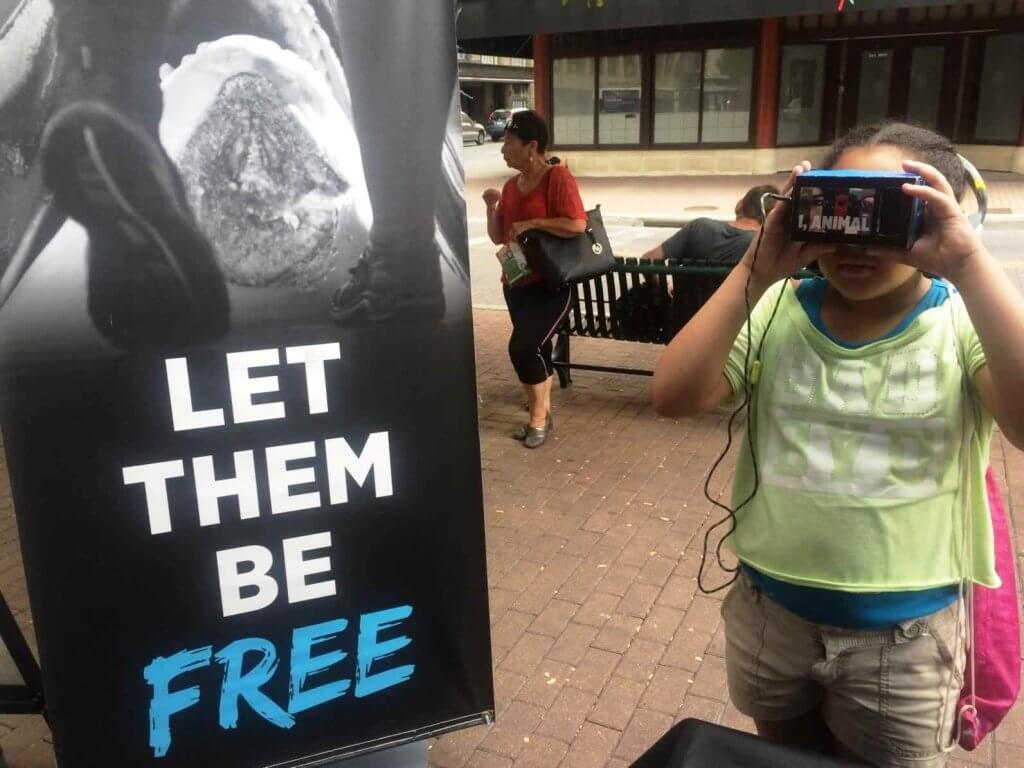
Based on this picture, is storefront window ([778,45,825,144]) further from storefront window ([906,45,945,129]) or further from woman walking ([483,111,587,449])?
woman walking ([483,111,587,449])

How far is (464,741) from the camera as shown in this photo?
2783 millimetres

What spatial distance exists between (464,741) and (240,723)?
837mm

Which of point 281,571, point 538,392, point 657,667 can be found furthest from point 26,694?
point 538,392

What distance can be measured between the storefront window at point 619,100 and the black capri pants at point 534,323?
16590mm

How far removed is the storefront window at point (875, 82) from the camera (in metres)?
18.8

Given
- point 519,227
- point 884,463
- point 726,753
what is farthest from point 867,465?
point 519,227

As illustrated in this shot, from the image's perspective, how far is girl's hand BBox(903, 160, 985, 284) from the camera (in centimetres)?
134

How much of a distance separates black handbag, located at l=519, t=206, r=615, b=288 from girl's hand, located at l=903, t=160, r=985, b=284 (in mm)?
3396

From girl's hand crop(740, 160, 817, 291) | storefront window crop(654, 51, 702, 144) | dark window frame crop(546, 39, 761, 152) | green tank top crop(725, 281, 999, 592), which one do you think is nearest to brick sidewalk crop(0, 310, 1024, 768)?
green tank top crop(725, 281, 999, 592)

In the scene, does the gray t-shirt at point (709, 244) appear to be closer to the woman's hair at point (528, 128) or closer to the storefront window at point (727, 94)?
the woman's hair at point (528, 128)

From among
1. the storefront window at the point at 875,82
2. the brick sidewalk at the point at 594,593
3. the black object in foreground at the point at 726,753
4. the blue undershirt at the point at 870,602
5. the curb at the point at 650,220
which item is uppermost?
the storefront window at the point at 875,82

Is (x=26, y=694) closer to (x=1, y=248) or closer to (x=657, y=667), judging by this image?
(x=1, y=248)

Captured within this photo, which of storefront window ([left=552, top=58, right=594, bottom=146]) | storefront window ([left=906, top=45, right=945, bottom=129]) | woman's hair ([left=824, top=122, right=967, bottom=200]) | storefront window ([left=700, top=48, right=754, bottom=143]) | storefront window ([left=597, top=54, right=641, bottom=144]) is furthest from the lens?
storefront window ([left=552, top=58, right=594, bottom=146])

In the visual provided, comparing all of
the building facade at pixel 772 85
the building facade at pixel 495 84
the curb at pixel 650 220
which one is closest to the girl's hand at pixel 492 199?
the curb at pixel 650 220
